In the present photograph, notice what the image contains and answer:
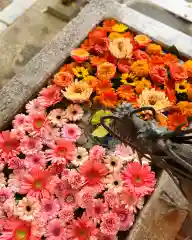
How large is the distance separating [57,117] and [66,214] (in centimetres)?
57

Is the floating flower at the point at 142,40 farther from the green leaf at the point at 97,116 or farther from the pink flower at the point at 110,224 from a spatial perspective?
the pink flower at the point at 110,224

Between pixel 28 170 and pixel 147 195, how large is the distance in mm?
634

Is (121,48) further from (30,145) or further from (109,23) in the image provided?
(30,145)

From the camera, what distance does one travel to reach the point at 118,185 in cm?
247

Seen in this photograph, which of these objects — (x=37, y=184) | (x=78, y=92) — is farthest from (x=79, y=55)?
(x=37, y=184)

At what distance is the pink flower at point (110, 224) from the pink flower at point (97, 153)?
313mm

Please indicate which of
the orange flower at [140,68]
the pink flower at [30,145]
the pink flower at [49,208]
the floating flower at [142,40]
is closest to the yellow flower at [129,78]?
the orange flower at [140,68]

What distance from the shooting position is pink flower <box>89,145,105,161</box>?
253 cm

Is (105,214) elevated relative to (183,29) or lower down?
lower down

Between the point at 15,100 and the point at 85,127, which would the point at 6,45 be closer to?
the point at 15,100

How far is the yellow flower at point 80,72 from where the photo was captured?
9.22 ft

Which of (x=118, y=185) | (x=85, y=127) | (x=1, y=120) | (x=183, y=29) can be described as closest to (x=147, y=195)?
(x=118, y=185)

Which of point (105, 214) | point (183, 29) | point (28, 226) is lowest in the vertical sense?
point (28, 226)

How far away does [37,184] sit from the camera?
249cm
